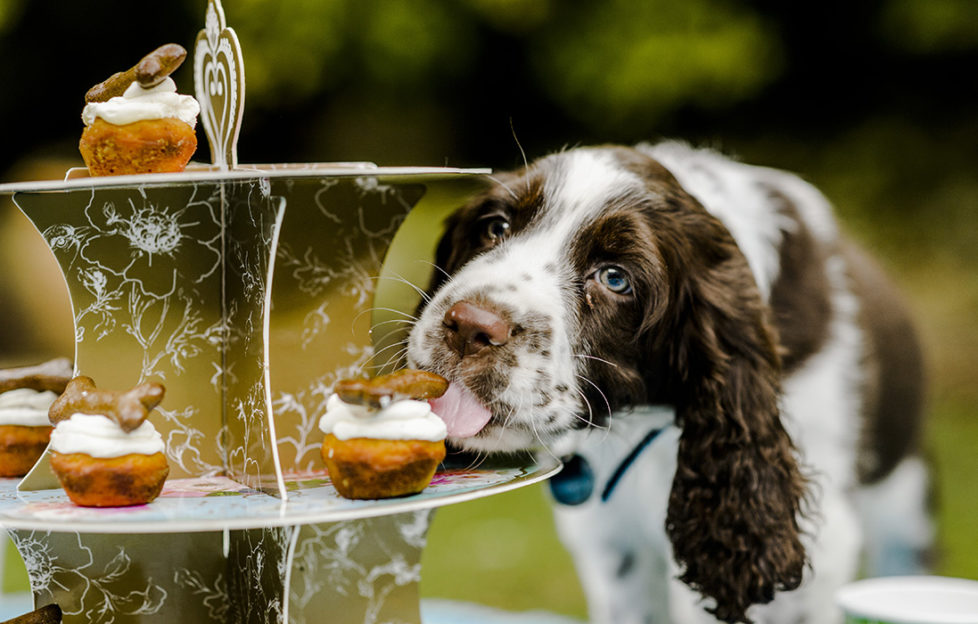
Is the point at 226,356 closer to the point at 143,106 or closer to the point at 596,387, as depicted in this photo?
the point at 143,106

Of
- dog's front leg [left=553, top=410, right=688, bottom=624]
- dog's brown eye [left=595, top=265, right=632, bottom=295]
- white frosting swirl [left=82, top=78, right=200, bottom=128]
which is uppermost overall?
white frosting swirl [left=82, top=78, right=200, bottom=128]

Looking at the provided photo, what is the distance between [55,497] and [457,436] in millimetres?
767

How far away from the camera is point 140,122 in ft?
6.35

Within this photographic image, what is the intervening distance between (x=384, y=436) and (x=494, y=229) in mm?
895

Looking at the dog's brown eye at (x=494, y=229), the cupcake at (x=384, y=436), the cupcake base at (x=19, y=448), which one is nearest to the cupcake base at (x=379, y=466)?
the cupcake at (x=384, y=436)

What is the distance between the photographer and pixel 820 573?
305cm

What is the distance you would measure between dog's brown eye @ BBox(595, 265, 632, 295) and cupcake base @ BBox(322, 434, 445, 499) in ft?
2.28

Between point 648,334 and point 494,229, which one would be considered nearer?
point 648,334

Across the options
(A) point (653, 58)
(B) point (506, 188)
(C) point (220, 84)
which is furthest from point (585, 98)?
(C) point (220, 84)

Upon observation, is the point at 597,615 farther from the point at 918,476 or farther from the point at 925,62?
the point at 925,62

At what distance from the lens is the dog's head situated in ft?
7.34

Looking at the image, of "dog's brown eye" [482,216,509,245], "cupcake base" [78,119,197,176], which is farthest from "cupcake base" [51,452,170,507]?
"dog's brown eye" [482,216,509,245]

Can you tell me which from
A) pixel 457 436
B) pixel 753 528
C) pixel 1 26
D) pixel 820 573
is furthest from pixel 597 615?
pixel 1 26

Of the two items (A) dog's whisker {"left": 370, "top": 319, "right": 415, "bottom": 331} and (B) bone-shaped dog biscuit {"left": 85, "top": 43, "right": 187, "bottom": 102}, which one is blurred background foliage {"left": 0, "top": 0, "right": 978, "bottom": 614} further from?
(B) bone-shaped dog biscuit {"left": 85, "top": 43, "right": 187, "bottom": 102}
